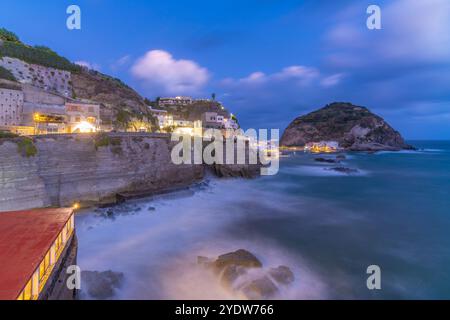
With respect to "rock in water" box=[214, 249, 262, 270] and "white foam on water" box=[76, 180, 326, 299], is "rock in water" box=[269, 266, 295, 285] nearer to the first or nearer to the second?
"white foam on water" box=[76, 180, 326, 299]

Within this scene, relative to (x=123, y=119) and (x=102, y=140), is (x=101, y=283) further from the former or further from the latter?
(x=123, y=119)

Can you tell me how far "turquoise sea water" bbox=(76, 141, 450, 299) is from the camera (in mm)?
11438

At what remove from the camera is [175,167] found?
99.4 ft

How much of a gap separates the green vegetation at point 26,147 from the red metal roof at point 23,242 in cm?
1079

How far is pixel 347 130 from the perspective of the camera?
423 feet

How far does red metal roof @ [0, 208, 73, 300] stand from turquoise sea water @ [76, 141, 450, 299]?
4.42 metres

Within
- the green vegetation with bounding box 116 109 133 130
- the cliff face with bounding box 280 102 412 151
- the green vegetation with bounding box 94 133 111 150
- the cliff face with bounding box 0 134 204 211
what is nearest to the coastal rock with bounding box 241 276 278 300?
the cliff face with bounding box 0 134 204 211

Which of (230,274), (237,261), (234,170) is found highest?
(234,170)

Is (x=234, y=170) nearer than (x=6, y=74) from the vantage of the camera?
No

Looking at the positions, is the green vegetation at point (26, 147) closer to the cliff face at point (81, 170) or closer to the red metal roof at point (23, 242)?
the cliff face at point (81, 170)

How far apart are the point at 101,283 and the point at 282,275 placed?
343 inches

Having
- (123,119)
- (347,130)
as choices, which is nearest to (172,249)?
(123,119)

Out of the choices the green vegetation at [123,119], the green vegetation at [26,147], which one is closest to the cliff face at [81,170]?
the green vegetation at [26,147]

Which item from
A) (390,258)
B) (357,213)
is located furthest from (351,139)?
(390,258)
